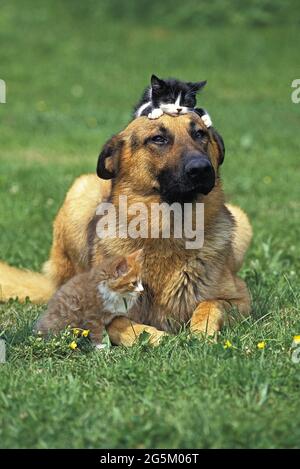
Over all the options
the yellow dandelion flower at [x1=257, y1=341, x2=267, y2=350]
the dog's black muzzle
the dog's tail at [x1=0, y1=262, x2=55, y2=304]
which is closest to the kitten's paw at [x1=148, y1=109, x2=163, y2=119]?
the dog's black muzzle

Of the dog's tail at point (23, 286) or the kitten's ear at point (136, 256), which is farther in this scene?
the dog's tail at point (23, 286)

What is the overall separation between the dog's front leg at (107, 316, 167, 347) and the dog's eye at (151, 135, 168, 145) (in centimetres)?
114

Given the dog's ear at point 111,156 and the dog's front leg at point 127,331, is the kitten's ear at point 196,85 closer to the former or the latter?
the dog's ear at point 111,156

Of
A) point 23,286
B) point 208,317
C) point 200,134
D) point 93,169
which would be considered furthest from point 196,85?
point 93,169

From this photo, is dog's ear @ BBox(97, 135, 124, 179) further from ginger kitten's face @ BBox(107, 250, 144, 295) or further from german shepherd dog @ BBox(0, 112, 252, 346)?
ginger kitten's face @ BBox(107, 250, 144, 295)

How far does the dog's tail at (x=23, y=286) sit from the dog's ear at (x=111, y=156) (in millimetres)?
1338

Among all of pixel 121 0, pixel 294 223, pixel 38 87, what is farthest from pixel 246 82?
pixel 294 223

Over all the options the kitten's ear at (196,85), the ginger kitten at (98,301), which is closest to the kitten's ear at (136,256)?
Answer: the ginger kitten at (98,301)

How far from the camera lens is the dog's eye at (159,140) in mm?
5445

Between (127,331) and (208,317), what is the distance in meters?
0.51

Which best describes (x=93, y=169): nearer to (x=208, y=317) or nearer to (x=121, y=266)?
(x=121, y=266)

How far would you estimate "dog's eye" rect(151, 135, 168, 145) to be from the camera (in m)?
5.45

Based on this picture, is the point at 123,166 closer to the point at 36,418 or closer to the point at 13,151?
the point at 36,418

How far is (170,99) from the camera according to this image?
559cm
